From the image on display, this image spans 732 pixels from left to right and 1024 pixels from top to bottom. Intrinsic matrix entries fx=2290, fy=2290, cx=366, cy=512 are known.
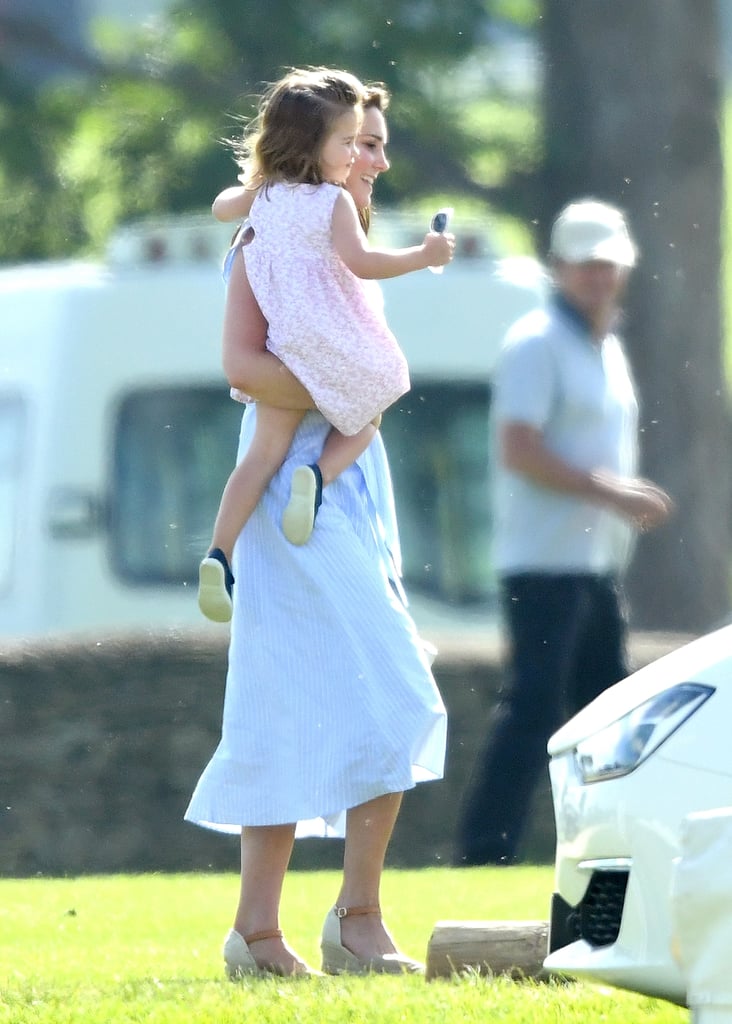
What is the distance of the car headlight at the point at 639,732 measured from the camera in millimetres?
3041

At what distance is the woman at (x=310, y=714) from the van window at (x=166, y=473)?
460 cm

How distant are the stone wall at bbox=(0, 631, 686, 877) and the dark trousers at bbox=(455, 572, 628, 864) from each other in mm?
1773

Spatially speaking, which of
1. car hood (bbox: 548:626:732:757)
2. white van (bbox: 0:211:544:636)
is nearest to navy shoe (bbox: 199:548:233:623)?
car hood (bbox: 548:626:732:757)

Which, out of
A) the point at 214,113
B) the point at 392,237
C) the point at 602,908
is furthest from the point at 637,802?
the point at 214,113

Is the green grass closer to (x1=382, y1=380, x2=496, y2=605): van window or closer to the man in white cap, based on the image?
the man in white cap

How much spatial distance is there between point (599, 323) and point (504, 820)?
4.04 feet

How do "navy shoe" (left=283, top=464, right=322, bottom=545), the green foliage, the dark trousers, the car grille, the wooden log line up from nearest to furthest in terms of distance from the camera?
the car grille < the wooden log < "navy shoe" (left=283, top=464, right=322, bottom=545) < the dark trousers < the green foliage

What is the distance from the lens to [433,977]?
12.2ft

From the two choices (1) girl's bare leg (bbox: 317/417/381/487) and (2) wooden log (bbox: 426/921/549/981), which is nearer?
(2) wooden log (bbox: 426/921/549/981)

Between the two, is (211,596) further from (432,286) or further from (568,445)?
(432,286)

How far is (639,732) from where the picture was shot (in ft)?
Answer: 10.1

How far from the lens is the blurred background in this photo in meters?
8.57

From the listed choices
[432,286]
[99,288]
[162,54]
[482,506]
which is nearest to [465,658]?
[482,506]

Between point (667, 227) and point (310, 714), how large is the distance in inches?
219
